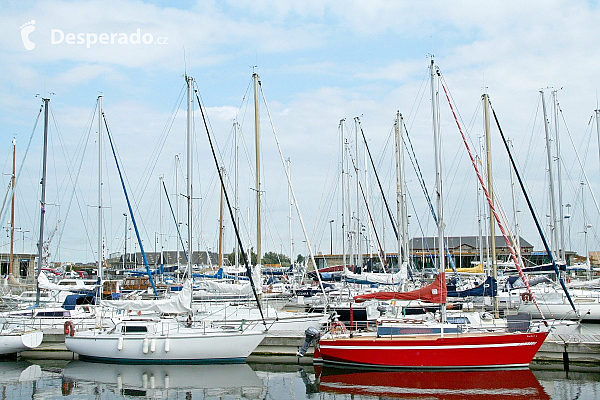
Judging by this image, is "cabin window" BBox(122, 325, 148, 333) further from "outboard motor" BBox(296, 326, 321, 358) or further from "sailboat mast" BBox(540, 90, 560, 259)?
"sailboat mast" BBox(540, 90, 560, 259)

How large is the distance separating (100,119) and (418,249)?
78.1 meters

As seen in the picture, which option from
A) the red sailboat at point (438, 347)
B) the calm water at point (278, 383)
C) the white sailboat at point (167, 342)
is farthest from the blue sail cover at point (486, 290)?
the white sailboat at point (167, 342)

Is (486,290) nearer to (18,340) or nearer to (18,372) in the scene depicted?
(18,372)

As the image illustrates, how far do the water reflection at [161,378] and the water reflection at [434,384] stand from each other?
295cm

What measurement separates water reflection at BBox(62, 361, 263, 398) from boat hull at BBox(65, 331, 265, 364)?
0.32 m

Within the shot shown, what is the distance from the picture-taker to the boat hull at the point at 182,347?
23734 millimetres

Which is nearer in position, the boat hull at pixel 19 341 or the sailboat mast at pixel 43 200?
the boat hull at pixel 19 341

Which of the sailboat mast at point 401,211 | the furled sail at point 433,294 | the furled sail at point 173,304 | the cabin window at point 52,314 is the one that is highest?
the sailboat mast at point 401,211

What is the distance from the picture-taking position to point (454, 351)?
860 inches

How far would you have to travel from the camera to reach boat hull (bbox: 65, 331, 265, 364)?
23.7 metres

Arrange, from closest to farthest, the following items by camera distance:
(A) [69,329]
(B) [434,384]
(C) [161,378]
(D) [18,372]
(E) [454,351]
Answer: (B) [434,384] → (E) [454,351] → (C) [161,378] → (D) [18,372] → (A) [69,329]

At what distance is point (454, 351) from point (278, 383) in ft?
21.8

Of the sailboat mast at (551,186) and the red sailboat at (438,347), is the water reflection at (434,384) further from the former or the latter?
the sailboat mast at (551,186)

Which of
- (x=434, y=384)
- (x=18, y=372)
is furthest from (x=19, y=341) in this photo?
(x=434, y=384)
